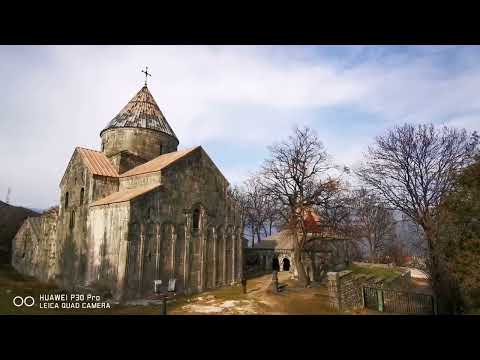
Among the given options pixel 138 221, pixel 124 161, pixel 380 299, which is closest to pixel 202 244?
pixel 138 221

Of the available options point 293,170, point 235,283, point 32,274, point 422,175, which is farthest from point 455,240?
point 32,274

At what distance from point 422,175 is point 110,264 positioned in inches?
705

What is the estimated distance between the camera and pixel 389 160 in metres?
19.4

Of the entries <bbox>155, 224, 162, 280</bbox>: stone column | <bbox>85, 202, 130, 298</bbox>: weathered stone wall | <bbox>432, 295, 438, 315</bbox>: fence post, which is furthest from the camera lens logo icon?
<bbox>432, 295, 438, 315</bbox>: fence post

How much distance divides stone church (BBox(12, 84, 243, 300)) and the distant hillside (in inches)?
229

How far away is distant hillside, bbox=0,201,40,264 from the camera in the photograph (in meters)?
31.1

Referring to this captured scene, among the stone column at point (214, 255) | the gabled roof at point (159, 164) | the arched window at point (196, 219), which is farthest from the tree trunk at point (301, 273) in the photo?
the gabled roof at point (159, 164)

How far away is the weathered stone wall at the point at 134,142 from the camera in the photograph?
80.9 feet

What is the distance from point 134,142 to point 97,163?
3.57 metres

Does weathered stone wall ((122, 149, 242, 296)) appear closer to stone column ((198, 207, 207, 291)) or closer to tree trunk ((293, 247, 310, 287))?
stone column ((198, 207, 207, 291))

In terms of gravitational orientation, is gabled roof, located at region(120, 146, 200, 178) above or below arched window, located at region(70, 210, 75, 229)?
above

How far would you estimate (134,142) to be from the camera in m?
24.7

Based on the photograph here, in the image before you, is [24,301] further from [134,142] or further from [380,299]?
[380,299]
